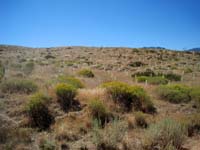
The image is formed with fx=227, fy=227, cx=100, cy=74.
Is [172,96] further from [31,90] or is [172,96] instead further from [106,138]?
[31,90]

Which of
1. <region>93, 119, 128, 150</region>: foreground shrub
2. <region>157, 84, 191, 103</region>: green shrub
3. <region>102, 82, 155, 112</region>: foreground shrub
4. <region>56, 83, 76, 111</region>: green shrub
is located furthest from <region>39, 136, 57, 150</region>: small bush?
<region>157, 84, 191, 103</region>: green shrub

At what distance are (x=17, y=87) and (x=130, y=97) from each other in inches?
197

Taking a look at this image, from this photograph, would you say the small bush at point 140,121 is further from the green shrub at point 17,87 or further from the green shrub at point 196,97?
the green shrub at point 17,87

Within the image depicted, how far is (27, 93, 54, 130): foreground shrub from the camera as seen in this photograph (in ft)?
24.7

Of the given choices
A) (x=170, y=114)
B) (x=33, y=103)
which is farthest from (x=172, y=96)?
(x=33, y=103)

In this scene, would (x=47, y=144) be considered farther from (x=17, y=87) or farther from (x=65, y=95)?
(x=17, y=87)

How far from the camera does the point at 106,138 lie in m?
6.19

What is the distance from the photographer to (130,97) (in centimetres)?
935

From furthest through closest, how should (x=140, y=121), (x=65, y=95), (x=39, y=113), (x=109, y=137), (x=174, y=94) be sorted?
(x=174, y=94), (x=65, y=95), (x=39, y=113), (x=140, y=121), (x=109, y=137)

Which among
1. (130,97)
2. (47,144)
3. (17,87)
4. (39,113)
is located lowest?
(47,144)

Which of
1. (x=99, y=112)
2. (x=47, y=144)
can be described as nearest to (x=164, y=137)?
(x=99, y=112)

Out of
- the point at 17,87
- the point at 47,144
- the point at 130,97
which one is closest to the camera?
the point at 47,144

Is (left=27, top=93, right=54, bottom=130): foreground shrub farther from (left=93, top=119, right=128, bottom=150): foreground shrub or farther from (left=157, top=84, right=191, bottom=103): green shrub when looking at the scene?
(left=157, top=84, right=191, bottom=103): green shrub

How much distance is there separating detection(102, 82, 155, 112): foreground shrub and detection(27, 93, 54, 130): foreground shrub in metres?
2.80
